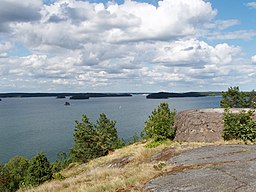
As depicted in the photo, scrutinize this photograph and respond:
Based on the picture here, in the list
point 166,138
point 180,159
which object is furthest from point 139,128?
point 180,159

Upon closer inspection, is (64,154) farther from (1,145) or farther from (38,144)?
(1,145)

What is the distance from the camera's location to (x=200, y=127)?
20.5m

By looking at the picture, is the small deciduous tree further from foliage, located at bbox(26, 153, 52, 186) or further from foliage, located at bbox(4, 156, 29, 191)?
foliage, located at bbox(26, 153, 52, 186)

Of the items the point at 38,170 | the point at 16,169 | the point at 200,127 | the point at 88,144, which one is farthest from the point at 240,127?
the point at 16,169

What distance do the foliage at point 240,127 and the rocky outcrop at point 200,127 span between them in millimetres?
682

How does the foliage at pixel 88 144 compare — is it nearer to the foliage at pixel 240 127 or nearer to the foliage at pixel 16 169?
the foliage at pixel 16 169

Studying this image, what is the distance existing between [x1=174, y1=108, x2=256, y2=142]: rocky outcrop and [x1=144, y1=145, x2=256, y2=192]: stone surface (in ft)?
17.1

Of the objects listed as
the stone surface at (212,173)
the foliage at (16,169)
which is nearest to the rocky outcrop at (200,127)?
the stone surface at (212,173)

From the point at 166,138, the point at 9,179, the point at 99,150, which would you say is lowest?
the point at 9,179

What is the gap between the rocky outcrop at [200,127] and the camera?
1983cm

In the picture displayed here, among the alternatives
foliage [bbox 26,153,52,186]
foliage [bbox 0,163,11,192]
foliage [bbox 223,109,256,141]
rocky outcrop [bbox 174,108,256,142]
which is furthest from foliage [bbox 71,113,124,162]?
foliage [bbox 223,109,256,141]

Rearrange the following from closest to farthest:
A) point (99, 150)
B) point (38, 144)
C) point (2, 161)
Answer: point (99, 150) → point (2, 161) → point (38, 144)

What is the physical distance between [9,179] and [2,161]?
14.1m

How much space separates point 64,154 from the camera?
84.7 m
